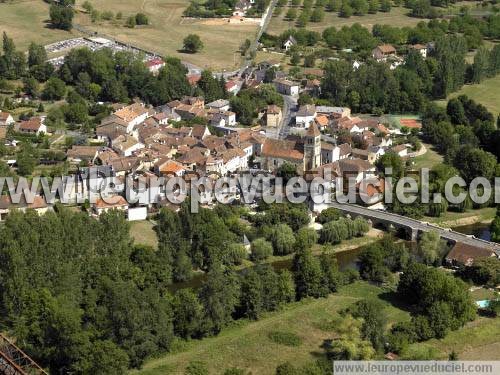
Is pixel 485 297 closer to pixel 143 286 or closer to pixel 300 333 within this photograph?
pixel 300 333

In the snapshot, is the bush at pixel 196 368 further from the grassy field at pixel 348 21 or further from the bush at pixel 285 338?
the grassy field at pixel 348 21

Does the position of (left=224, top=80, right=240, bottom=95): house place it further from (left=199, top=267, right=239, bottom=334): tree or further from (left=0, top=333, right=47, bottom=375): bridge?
(left=0, top=333, right=47, bottom=375): bridge

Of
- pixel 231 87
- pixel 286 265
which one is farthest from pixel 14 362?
pixel 231 87

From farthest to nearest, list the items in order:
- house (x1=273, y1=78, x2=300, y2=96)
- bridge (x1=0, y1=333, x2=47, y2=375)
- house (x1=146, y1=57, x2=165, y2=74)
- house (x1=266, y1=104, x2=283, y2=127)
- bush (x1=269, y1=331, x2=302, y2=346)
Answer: house (x1=146, y1=57, x2=165, y2=74), house (x1=273, y1=78, x2=300, y2=96), house (x1=266, y1=104, x2=283, y2=127), bush (x1=269, y1=331, x2=302, y2=346), bridge (x1=0, y1=333, x2=47, y2=375)

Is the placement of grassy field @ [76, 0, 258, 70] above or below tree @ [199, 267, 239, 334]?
above

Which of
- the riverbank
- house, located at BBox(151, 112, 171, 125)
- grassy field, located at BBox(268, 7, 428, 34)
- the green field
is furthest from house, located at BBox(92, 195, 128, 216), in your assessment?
grassy field, located at BBox(268, 7, 428, 34)

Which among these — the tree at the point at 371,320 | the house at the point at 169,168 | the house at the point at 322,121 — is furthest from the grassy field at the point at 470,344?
the house at the point at 322,121

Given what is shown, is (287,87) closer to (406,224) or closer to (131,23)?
(406,224)
